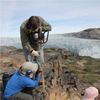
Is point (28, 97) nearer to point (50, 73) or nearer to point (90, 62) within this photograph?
point (50, 73)

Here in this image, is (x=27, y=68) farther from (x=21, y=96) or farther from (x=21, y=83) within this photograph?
(x=21, y=96)

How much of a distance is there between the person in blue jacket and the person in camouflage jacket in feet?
5.35

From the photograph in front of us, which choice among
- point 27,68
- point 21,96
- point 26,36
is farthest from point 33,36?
point 21,96

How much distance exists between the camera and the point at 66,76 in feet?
55.7

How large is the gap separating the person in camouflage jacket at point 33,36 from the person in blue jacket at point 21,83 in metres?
1.63

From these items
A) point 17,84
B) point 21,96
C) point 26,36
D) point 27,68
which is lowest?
point 21,96

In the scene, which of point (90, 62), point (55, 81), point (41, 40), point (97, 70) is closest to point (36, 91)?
point (41, 40)

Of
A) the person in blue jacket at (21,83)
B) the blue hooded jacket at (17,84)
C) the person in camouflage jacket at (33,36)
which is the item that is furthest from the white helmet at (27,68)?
the person in camouflage jacket at (33,36)

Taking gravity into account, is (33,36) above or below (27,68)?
above

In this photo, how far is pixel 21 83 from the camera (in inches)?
407

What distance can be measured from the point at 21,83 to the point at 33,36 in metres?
2.04

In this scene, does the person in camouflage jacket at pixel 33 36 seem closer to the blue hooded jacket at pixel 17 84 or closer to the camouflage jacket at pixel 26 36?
the camouflage jacket at pixel 26 36

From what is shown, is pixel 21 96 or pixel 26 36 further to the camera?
pixel 26 36

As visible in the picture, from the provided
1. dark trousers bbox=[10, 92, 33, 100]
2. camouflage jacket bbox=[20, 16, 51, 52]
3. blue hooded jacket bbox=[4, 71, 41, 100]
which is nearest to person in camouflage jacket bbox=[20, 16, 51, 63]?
camouflage jacket bbox=[20, 16, 51, 52]
